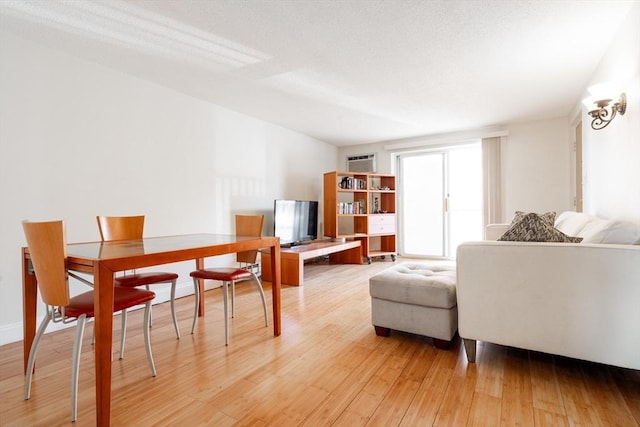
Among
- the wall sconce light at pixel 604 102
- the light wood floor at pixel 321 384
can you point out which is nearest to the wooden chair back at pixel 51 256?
the light wood floor at pixel 321 384

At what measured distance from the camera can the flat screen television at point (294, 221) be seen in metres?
4.34

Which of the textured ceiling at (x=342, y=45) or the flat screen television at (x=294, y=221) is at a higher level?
the textured ceiling at (x=342, y=45)

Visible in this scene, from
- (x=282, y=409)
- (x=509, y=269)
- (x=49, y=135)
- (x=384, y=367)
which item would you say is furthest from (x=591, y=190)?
(x=49, y=135)

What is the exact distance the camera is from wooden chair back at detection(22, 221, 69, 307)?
1405mm

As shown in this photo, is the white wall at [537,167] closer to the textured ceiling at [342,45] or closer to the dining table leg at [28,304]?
the textured ceiling at [342,45]

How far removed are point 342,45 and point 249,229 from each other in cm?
172

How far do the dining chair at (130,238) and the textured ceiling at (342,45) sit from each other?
139 centimetres

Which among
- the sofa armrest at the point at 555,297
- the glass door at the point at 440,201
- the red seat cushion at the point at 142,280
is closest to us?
the sofa armrest at the point at 555,297

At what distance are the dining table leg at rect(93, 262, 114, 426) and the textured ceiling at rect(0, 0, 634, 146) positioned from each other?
172 cm

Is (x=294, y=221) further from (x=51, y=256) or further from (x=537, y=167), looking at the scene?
(x=537, y=167)

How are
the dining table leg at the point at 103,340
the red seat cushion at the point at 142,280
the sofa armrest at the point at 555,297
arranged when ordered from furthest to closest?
the red seat cushion at the point at 142,280, the sofa armrest at the point at 555,297, the dining table leg at the point at 103,340

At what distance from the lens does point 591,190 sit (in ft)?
10.5

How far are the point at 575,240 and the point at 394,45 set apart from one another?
187 cm

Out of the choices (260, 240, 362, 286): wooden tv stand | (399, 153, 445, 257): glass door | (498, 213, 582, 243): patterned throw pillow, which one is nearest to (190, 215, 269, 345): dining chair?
(260, 240, 362, 286): wooden tv stand
